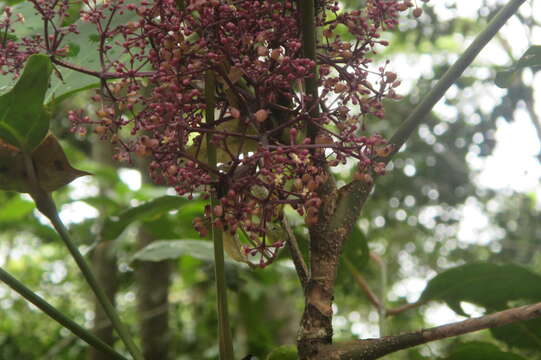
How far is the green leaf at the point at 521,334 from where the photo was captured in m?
1.36

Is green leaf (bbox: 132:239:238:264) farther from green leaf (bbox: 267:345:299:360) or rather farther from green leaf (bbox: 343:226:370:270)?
green leaf (bbox: 267:345:299:360)

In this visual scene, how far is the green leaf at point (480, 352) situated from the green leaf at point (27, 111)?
2.88 feet

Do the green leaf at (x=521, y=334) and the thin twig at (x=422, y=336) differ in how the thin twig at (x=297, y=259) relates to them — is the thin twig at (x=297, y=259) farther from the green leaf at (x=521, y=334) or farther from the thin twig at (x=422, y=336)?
the green leaf at (x=521, y=334)

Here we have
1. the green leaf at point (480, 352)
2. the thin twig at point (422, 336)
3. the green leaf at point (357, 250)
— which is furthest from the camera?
the green leaf at point (357, 250)

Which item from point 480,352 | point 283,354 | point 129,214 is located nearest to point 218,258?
point 283,354

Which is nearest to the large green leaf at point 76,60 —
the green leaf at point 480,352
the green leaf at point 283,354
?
the green leaf at point 283,354

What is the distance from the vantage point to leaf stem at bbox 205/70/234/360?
0.78 m

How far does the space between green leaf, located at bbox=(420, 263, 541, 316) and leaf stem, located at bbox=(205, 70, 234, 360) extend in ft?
2.29

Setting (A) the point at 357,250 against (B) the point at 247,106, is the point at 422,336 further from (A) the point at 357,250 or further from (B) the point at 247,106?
(A) the point at 357,250

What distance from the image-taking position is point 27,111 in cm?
81

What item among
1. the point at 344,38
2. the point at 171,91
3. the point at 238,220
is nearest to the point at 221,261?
the point at 238,220

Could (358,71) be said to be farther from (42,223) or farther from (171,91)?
(42,223)

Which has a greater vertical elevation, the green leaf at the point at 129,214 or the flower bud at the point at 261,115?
the green leaf at the point at 129,214

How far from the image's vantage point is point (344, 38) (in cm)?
113
